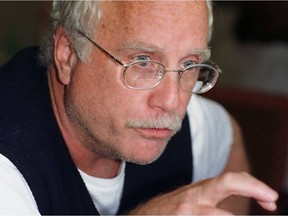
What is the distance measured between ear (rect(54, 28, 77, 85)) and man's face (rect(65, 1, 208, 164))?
0.11 ft

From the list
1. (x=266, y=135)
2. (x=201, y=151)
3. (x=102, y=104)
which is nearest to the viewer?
(x=102, y=104)

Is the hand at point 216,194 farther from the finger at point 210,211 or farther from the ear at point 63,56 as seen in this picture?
the ear at point 63,56

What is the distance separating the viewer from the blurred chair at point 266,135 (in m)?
2.09

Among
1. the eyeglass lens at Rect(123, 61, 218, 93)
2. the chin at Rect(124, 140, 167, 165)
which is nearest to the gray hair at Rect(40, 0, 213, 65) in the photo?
the eyeglass lens at Rect(123, 61, 218, 93)

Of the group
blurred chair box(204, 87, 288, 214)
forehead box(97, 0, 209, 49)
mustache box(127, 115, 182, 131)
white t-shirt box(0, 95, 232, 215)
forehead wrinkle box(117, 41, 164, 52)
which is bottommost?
blurred chair box(204, 87, 288, 214)

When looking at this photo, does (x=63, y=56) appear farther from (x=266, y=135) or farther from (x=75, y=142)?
(x=266, y=135)

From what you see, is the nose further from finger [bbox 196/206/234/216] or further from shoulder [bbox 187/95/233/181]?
shoulder [bbox 187/95/233/181]

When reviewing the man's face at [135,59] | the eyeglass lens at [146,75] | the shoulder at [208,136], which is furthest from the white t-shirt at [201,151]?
the eyeglass lens at [146,75]

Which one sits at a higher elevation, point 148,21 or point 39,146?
point 148,21

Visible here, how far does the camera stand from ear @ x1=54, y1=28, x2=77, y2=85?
134cm

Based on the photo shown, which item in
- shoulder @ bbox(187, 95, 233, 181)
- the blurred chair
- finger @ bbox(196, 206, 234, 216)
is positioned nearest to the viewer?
finger @ bbox(196, 206, 234, 216)

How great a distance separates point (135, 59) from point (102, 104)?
12cm

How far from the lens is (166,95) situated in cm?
123

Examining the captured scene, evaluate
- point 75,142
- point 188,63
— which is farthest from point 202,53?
point 75,142
